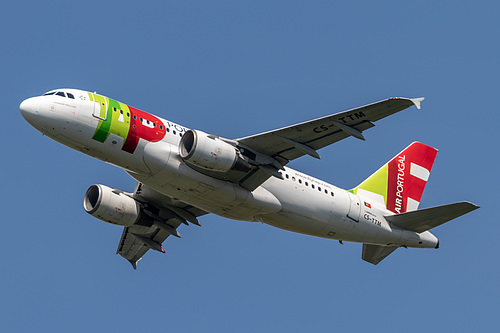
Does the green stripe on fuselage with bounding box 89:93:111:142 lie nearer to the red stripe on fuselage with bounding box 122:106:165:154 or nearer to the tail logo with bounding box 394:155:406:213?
the red stripe on fuselage with bounding box 122:106:165:154

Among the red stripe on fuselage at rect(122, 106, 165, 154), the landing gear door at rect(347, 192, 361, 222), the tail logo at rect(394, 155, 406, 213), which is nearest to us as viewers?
the red stripe on fuselage at rect(122, 106, 165, 154)

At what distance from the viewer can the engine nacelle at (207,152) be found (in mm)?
35875

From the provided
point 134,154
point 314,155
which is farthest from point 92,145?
point 314,155

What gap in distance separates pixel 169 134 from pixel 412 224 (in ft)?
47.4

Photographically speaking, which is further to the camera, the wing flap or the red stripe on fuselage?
the red stripe on fuselage

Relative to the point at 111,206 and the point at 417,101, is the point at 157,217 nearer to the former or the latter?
the point at 111,206

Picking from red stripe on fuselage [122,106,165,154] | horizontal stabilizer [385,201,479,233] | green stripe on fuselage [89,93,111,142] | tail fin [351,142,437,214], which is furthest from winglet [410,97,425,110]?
green stripe on fuselage [89,93,111,142]

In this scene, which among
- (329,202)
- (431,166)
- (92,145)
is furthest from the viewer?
(431,166)

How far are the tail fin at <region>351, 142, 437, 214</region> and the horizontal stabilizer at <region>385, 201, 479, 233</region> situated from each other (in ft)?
6.64

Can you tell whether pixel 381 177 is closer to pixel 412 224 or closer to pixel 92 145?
pixel 412 224

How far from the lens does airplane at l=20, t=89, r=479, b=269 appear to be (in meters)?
36.0

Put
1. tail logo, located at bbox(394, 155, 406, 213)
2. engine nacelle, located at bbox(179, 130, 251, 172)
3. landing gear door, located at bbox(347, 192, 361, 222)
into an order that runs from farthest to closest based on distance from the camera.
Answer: tail logo, located at bbox(394, 155, 406, 213) → landing gear door, located at bbox(347, 192, 361, 222) → engine nacelle, located at bbox(179, 130, 251, 172)

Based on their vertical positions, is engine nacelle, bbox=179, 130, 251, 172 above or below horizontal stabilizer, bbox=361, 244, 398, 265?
above

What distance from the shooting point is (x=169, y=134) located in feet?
123
